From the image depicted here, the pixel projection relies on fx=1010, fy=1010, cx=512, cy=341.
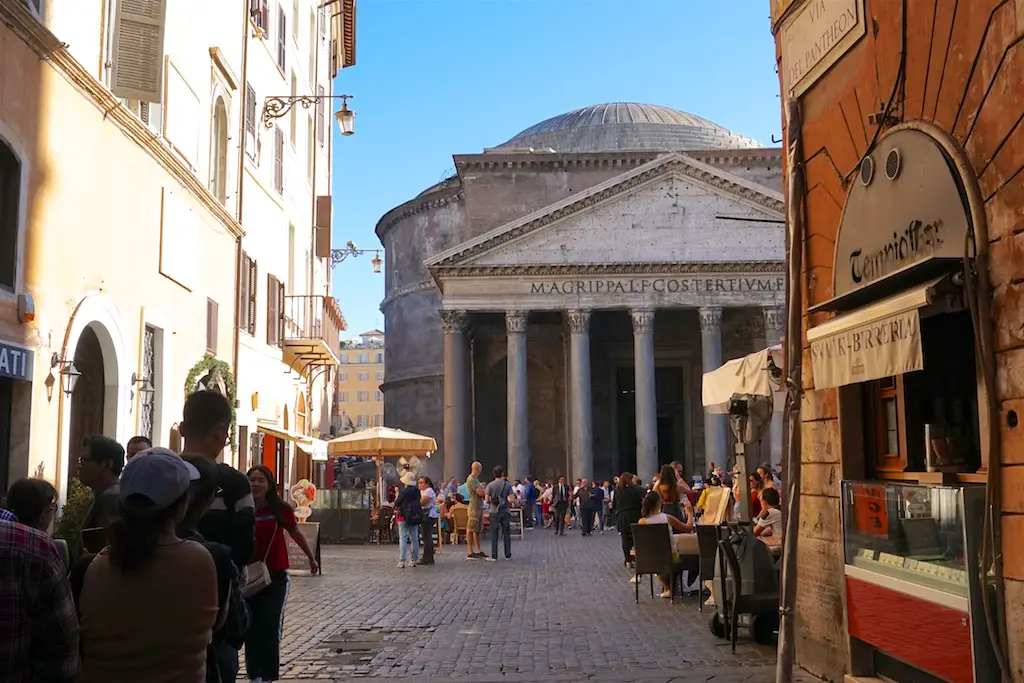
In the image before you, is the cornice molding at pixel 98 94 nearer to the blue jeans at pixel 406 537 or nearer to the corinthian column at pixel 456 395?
the blue jeans at pixel 406 537

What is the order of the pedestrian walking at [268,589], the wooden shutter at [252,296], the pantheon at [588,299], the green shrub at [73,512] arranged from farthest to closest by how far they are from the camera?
1. the pantheon at [588,299]
2. the wooden shutter at [252,296]
3. the green shrub at [73,512]
4. the pedestrian walking at [268,589]

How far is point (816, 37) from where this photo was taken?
644 centimetres

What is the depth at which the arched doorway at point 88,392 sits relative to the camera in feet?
38.5

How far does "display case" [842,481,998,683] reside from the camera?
4.52 metres

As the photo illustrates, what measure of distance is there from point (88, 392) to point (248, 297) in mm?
6253

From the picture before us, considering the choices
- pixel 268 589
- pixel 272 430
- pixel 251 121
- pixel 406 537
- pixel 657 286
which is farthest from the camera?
pixel 657 286

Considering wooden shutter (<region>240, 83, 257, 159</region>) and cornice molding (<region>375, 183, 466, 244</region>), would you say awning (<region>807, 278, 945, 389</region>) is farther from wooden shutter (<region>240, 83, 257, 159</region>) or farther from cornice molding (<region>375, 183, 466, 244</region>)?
cornice molding (<region>375, 183, 466, 244</region>)

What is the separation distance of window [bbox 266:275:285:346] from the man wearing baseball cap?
17.5 meters

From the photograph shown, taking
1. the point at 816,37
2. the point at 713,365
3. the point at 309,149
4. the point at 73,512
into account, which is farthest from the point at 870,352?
the point at 713,365

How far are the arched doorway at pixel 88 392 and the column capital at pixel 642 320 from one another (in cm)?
2149

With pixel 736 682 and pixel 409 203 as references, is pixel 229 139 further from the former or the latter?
pixel 409 203

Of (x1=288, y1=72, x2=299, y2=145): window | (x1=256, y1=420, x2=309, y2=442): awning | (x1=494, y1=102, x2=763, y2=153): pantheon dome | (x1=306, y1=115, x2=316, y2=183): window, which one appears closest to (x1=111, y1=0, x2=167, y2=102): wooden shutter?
(x1=256, y1=420, x2=309, y2=442): awning

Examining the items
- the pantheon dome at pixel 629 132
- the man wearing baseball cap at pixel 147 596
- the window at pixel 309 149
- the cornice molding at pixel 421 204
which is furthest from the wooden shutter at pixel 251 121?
the pantheon dome at pixel 629 132

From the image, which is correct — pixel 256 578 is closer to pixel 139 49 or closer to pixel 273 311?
pixel 139 49
